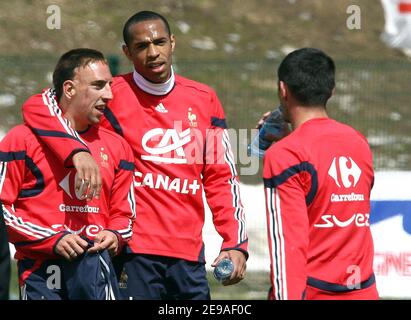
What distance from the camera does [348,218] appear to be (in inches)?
224

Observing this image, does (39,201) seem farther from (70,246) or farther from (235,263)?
(235,263)

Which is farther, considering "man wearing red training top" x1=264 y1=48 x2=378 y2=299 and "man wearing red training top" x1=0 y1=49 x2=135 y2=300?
"man wearing red training top" x1=0 y1=49 x2=135 y2=300

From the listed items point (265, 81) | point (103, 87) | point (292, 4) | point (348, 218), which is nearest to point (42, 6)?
point (292, 4)

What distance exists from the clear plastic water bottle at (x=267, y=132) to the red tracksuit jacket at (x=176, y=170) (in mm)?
314

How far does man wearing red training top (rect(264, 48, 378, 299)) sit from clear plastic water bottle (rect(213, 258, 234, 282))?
0.91 m

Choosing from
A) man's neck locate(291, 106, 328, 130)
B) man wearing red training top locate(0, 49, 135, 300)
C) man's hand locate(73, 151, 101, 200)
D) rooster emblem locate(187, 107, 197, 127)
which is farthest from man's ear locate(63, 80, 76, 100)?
man's neck locate(291, 106, 328, 130)

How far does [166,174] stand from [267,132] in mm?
676

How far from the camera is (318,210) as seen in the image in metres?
5.61

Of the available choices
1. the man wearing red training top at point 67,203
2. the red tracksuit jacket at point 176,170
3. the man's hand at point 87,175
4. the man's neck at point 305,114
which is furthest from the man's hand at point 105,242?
the man's neck at point 305,114

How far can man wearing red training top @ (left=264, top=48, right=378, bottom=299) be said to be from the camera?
5453 mm

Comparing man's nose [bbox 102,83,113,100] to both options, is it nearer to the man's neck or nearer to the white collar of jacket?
the white collar of jacket

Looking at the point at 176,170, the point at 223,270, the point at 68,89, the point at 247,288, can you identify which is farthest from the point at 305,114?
the point at 247,288

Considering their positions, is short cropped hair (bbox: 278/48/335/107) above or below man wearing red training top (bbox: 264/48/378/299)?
above

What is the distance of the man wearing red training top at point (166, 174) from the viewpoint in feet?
→ 22.7
